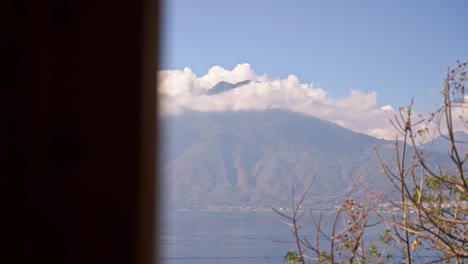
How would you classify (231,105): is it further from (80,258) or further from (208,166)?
(80,258)

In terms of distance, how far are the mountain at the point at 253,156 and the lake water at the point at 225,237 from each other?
118cm

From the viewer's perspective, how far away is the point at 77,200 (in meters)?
0.69

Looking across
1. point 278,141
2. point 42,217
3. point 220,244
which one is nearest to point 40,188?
point 42,217

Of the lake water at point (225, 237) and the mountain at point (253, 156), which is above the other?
the mountain at point (253, 156)

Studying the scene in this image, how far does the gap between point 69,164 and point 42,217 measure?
0.22 feet

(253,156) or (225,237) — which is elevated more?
(253,156)

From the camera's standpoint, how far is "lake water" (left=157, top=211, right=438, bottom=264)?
1759cm

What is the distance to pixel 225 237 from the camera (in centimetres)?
2352

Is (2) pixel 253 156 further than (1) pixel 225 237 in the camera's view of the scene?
Yes

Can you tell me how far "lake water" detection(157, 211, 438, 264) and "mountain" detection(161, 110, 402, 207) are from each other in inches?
46.6

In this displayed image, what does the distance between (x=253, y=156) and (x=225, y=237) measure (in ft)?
16.5

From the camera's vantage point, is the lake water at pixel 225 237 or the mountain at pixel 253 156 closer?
the lake water at pixel 225 237

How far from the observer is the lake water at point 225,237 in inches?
693

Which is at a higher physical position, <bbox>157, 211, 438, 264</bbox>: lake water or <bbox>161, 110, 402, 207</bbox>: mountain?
<bbox>161, 110, 402, 207</bbox>: mountain
